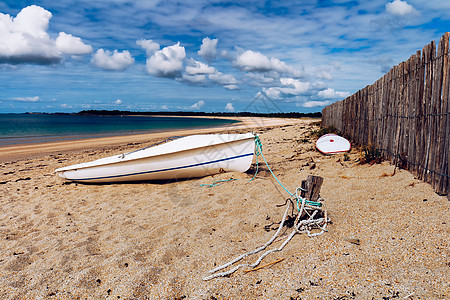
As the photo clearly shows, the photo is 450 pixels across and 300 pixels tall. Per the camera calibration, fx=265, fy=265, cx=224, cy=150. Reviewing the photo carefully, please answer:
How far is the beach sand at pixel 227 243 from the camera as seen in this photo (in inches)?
91.2

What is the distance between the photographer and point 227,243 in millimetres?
3205

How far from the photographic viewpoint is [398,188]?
3938 mm

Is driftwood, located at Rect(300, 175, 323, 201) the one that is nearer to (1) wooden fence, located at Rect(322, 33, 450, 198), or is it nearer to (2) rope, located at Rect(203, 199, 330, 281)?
(2) rope, located at Rect(203, 199, 330, 281)

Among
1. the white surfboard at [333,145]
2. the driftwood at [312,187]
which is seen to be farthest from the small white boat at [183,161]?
the driftwood at [312,187]

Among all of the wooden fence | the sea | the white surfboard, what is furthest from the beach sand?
the sea

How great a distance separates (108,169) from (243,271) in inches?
197

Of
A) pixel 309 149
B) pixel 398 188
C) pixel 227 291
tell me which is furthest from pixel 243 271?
pixel 309 149

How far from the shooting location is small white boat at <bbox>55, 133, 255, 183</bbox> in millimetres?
6145

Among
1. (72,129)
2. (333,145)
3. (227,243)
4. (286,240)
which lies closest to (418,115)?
(286,240)

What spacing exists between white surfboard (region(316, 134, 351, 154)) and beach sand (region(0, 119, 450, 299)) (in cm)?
179

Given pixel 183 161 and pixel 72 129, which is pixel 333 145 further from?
pixel 72 129

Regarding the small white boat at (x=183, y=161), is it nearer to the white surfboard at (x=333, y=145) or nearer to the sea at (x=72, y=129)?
the white surfboard at (x=333, y=145)

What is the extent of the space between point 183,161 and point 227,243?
10.8 ft

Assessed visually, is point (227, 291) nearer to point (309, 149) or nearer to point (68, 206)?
point (68, 206)
